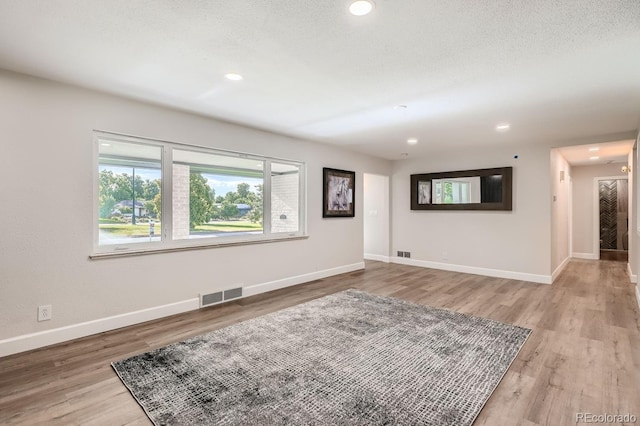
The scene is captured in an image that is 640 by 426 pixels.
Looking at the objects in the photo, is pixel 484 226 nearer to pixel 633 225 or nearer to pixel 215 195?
pixel 633 225

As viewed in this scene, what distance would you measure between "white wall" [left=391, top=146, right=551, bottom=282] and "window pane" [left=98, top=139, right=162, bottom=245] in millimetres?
5054

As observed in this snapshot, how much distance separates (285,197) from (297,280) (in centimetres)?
136

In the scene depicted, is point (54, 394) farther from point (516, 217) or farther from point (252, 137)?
point (516, 217)

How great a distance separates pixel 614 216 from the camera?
8109 millimetres

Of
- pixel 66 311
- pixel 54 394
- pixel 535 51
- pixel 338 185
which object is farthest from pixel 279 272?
pixel 535 51

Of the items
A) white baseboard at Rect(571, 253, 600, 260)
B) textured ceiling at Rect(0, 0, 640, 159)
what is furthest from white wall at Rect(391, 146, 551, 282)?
white baseboard at Rect(571, 253, 600, 260)

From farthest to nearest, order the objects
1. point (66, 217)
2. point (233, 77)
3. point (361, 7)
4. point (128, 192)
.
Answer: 1. point (128, 192)
2. point (66, 217)
3. point (233, 77)
4. point (361, 7)

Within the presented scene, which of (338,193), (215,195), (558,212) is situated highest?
(338,193)

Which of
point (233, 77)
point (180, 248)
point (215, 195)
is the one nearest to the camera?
point (233, 77)

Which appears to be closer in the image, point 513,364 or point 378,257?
point 513,364

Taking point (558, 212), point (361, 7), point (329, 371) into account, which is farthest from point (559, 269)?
point (361, 7)

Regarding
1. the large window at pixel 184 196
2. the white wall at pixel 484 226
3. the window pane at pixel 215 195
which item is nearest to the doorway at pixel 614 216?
the white wall at pixel 484 226

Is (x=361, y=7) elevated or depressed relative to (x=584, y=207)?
elevated

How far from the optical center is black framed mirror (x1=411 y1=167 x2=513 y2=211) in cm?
560
